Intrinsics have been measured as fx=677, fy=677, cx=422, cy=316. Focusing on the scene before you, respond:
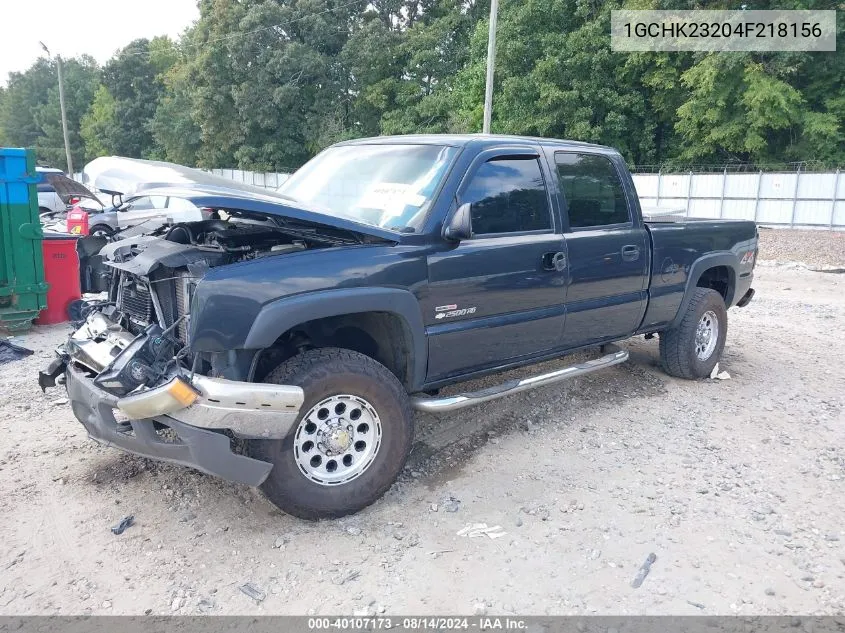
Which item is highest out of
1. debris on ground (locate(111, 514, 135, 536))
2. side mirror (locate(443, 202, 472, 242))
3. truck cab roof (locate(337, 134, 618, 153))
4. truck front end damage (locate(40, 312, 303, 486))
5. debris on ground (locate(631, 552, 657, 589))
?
truck cab roof (locate(337, 134, 618, 153))

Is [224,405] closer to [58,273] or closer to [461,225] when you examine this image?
[461,225]

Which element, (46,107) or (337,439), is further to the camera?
(46,107)

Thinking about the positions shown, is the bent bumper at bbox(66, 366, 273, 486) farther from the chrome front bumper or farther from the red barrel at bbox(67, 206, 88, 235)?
the red barrel at bbox(67, 206, 88, 235)

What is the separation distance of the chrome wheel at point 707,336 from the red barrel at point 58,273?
657cm

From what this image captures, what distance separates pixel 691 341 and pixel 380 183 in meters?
3.24

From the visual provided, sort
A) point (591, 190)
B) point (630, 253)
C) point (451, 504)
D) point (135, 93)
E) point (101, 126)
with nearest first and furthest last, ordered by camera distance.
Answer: point (451, 504) → point (591, 190) → point (630, 253) → point (135, 93) → point (101, 126)

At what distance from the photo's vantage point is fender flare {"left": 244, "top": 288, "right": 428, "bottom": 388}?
10.4 ft

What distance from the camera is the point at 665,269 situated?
537 cm

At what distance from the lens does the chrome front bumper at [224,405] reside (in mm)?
3018

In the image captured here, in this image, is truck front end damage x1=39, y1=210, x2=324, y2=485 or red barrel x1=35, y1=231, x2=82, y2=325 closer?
truck front end damage x1=39, y1=210, x2=324, y2=485

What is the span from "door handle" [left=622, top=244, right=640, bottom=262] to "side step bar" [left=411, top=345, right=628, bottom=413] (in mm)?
743

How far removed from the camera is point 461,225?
3631 mm

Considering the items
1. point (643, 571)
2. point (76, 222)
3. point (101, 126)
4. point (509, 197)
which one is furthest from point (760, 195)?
point (101, 126)

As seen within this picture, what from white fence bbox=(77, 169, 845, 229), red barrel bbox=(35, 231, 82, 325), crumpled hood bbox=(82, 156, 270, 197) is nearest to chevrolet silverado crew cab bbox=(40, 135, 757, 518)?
crumpled hood bbox=(82, 156, 270, 197)
